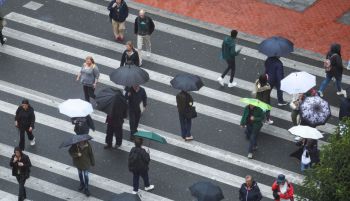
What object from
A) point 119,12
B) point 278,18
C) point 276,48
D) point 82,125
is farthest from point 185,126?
point 278,18

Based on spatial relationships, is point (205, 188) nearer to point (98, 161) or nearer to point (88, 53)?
point (98, 161)

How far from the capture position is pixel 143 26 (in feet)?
75.1

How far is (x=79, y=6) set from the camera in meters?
25.8

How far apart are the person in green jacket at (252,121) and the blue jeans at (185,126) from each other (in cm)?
132

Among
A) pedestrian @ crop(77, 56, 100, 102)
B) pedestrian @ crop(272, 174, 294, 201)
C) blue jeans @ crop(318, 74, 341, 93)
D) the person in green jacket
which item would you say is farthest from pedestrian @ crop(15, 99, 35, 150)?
blue jeans @ crop(318, 74, 341, 93)

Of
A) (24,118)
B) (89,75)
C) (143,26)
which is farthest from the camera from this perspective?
(143,26)

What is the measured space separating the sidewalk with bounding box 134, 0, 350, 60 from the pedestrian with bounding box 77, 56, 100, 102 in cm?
578

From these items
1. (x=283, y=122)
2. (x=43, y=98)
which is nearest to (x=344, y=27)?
(x=283, y=122)

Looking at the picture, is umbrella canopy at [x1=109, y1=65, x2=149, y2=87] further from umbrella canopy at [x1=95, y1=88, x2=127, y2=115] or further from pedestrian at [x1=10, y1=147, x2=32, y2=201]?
pedestrian at [x1=10, y1=147, x2=32, y2=201]

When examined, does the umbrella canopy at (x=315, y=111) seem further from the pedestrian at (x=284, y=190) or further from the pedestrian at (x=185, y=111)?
the pedestrian at (x=185, y=111)

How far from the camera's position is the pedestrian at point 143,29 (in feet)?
74.9

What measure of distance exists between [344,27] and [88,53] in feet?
25.6

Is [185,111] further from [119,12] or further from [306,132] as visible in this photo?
[119,12]

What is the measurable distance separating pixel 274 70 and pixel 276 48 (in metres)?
0.59
